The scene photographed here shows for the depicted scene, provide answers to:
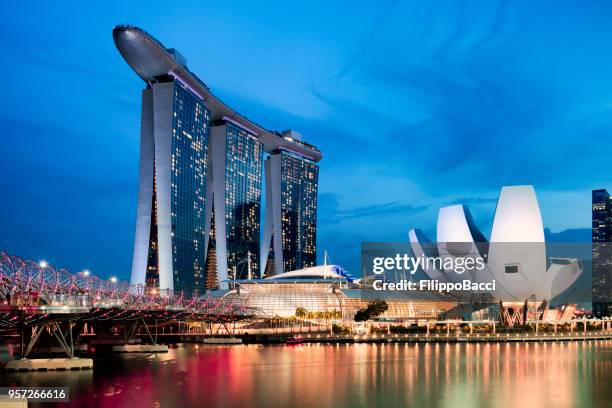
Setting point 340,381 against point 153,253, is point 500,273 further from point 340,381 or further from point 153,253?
point 340,381

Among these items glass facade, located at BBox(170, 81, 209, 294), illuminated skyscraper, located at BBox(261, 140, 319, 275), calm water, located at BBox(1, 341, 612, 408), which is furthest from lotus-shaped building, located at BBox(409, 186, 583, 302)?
illuminated skyscraper, located at BBox(261, 140, 319, 275)

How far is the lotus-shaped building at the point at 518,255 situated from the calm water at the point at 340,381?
36715 mm

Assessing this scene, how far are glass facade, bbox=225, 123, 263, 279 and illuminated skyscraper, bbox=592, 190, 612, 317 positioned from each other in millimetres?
66947

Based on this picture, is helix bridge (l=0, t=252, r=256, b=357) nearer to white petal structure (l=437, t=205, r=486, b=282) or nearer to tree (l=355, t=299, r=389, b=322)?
tree (l=355, t=299, r=389, b=322)

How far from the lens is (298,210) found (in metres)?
140

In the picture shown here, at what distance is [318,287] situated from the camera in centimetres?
9181

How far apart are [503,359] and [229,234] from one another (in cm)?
7405

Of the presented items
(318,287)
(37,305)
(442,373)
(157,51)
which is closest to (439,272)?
(318,287)

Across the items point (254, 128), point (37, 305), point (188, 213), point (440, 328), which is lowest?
point (440, 328)

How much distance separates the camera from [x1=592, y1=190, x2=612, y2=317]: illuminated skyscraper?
150 metres

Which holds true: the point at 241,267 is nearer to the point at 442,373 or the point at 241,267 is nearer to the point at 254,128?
the point at 254,128

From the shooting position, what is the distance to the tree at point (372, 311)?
265 feet
